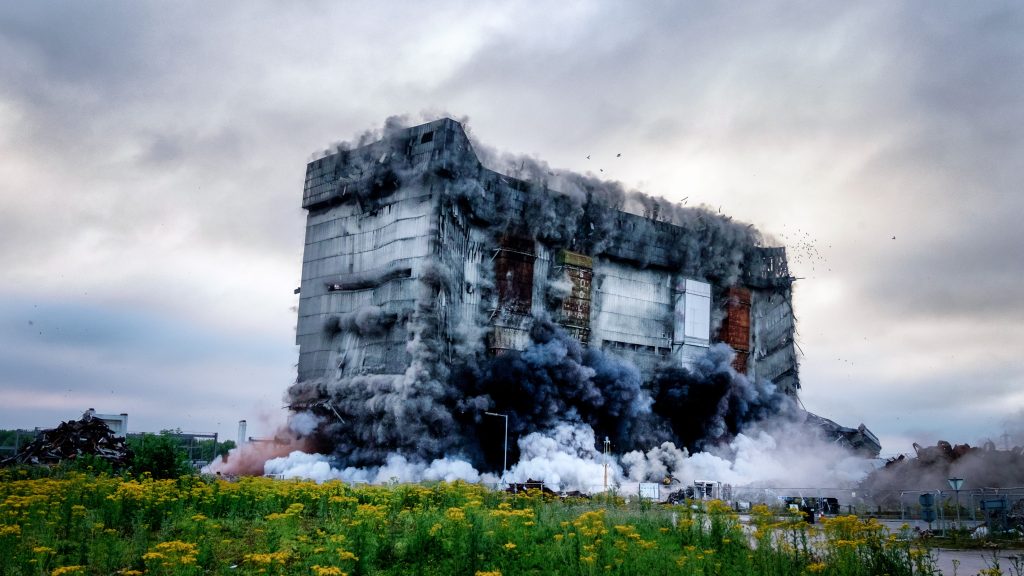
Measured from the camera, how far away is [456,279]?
73.3m

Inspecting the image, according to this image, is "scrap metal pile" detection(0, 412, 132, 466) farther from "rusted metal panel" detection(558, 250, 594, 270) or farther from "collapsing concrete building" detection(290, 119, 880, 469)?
"rusted metal panel" detection(558, 250, 594, 270)

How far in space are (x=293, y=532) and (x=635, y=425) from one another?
64.1 m

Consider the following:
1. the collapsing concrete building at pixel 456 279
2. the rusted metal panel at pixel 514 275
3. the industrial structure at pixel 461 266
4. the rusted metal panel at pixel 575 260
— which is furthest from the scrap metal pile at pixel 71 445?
the rusted metal panel at pixel 575 260

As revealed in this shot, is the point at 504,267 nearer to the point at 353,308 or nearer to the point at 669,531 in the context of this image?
the point at 353,308

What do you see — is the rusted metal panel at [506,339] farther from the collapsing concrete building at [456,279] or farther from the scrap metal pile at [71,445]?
the scrap metal pile at [71,445]

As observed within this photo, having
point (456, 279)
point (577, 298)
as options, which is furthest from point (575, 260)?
point (456, 279)

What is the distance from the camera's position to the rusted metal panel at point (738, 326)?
95500mm

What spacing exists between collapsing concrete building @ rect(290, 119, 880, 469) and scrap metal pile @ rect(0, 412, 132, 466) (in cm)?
2484

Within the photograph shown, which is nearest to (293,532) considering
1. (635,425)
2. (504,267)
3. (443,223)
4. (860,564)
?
(860,564)

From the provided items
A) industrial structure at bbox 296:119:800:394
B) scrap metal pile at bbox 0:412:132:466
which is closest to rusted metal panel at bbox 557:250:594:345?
industrial structure at bbox 296:119:800:394

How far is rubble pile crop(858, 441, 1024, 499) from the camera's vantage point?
58.1 metres

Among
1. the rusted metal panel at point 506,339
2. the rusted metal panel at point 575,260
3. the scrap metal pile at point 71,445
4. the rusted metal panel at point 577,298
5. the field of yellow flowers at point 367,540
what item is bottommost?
the field of yellow flowers at point 367,540

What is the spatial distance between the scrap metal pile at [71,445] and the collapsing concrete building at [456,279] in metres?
24.8

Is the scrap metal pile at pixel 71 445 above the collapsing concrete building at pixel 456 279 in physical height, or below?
below
